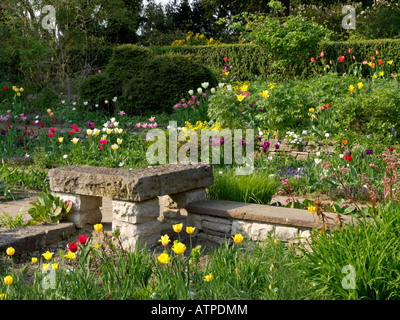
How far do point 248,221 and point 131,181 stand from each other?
0.93m

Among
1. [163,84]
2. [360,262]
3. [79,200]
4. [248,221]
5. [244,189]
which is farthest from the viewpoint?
[163,84]

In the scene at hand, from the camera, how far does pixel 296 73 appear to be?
11.6m

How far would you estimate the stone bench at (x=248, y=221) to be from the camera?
329cm

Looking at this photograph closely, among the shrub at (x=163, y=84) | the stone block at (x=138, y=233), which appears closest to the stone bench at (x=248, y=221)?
the stone block at (x=138, y=233)

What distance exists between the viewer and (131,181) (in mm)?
3262

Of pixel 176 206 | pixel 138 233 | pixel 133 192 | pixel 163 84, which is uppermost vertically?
pixel 163 84

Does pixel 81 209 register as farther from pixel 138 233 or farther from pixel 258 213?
pixel 258 213

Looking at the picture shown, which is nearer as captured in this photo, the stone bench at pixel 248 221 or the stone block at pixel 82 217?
the stone bench at pixel 248 221

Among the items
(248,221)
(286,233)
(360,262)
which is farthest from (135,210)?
(360,262)

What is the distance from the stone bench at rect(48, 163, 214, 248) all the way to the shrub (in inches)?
210

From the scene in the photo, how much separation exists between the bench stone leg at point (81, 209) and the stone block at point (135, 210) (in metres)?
0.44

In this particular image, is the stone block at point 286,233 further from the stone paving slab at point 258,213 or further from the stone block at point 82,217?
the stone block at point 82,217

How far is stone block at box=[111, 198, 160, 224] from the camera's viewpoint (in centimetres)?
335

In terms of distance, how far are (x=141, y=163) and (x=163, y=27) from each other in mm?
16781
